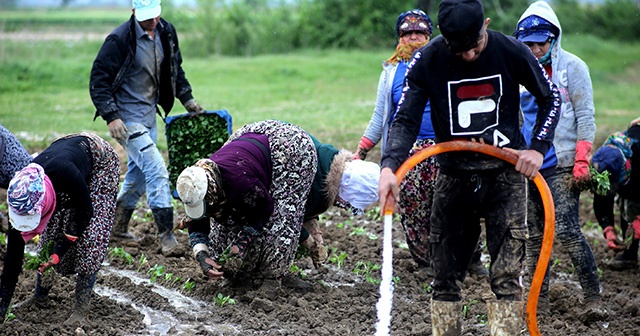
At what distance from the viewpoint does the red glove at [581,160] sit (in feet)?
19.9

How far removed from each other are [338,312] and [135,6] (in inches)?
126

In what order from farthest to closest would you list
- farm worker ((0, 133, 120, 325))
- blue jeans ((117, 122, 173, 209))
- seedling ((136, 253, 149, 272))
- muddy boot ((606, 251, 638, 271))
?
1. muddy boot ((606, 251, 638, 271))
2. blue jeans ((117, 122, 173, 209))
3. seedling ((136, 253, 149, 272))
4. farm worker ((0, 133, 120, 325))

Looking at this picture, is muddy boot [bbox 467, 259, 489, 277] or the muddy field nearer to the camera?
the muddy field

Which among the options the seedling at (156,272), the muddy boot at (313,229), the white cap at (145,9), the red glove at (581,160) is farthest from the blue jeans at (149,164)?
the red glove at (581,160)

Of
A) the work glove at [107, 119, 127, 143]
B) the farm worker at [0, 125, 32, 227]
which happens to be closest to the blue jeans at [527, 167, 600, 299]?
the work glove at [107, 119, 127, 143]

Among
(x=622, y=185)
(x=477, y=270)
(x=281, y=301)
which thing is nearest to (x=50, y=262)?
(x=281, y=301)

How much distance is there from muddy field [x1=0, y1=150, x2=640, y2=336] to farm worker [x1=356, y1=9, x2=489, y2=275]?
361 millimetres

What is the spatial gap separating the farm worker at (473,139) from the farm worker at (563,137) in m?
1.30

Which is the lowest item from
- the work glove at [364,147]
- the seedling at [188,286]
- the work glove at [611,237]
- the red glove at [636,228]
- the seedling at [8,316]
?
the seedling at [8,316]

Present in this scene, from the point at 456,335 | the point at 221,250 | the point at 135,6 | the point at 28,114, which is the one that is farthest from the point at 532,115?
the point at 28,114

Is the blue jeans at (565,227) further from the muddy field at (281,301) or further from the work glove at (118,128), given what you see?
the work glove at (118,128)

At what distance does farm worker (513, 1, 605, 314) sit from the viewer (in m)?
5.98

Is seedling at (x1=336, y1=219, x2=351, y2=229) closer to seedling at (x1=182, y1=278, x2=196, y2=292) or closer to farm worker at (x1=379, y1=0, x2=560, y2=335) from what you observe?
seedling at (x1=182, y1=278, x2=196, y2=292)

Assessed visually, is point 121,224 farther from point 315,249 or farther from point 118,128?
point 315,249
